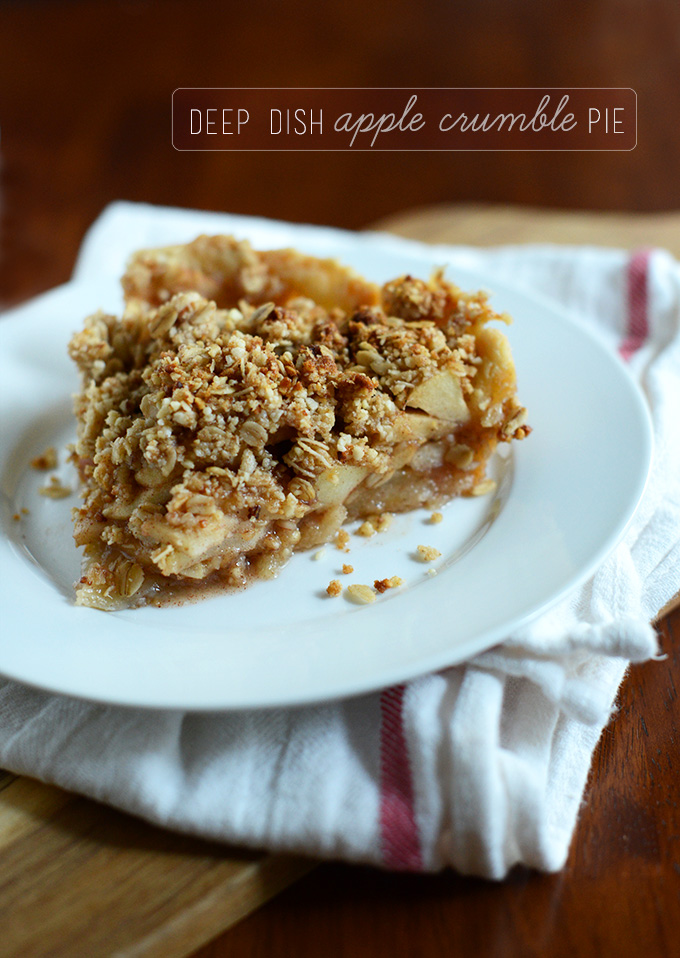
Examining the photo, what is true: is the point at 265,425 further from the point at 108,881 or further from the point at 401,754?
the point at 108,881

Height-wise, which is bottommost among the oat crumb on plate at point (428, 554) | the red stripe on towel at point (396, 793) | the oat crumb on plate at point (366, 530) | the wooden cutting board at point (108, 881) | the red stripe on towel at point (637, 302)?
the wooden cutting board at point (108, 881)

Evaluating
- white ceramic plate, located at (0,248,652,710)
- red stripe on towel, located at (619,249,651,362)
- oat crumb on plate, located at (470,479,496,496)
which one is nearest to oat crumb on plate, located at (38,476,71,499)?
white ceramic plate, located at (0,248,652,710)

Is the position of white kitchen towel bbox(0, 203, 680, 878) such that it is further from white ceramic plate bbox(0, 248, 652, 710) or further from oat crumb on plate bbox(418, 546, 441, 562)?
oat crumb on plate bbox(418, 546, 441, 562)

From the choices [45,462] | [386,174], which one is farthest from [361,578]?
[386,174]

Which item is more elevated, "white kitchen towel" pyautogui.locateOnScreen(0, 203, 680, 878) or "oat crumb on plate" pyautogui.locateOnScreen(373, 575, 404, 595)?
"oat crumb on plate" pyautogui.locateOnScreen(373, 575, 404, 595)

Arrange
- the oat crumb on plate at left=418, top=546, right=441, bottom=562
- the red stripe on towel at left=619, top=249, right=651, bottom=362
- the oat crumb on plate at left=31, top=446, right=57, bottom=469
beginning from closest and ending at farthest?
the oat crumb on plate at left=418, top=546, right=441, bottom=562, the oat crumb on plate at left=31, top=446, right=57, bottom=469, the red stripe on towel at left=619, top=249, right=651, bottom=362

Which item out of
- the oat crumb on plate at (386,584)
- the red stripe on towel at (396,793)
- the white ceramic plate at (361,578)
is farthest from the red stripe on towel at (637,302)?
the red stripe on towel at (396,793)

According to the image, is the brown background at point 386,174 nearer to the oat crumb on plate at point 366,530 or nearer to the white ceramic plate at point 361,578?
the white ceramic plate at point 361,578
